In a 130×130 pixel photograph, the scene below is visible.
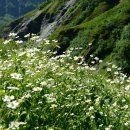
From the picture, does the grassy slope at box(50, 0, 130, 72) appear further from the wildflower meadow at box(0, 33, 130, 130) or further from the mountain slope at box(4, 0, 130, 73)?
the wildflower meadow at box(0, 33, 130, 130)

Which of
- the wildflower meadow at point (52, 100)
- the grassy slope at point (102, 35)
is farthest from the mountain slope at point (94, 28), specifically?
the wildflower meadow at point (52, 100)

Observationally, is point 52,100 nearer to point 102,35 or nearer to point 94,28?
point 102,35

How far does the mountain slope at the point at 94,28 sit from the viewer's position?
A: 9268 centimetres

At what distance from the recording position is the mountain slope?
92.7 metres

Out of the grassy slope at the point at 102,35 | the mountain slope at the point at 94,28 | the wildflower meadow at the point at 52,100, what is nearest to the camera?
the wildflower meadow at the point at 52,100

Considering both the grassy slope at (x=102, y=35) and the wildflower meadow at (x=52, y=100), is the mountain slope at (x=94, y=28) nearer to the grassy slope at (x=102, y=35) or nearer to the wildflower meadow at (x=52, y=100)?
the grassy slope at (x=102, y=35)

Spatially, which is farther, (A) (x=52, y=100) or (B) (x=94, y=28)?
(B) (x=94, y=28)

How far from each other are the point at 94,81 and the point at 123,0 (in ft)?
402

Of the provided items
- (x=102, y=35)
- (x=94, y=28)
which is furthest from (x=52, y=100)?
(x=94, y=28)

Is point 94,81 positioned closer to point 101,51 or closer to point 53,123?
point 53,123

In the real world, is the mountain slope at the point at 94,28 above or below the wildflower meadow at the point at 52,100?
below

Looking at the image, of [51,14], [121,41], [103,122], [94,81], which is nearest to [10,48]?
[94,81]

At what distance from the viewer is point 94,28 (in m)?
111

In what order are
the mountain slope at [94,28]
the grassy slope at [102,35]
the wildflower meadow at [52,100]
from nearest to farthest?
the wildflower meadow at [52,100] < the mountain slope at [94,28] < the grassy slope at [102,35]
